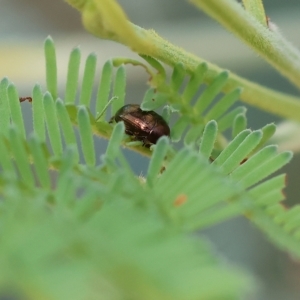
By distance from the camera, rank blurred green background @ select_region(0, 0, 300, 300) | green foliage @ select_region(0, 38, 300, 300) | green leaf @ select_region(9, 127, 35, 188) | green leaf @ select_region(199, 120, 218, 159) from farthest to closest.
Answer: blurred green background @ select_region(0, 0, 300, 300)
green leaf @ select_region(199, 120, 218, 159)
green leaf @ select_region(9, 127, 35, 188)
green foliage @ select_region(0, 38, 300, 300)

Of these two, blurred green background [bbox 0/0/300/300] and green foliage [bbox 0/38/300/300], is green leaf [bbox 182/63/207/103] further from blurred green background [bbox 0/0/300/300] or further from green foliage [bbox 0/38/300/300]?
blurred green background [bbox 0/0/300/300]

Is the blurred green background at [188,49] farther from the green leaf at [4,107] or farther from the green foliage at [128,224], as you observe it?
the green foliage at [128,224]

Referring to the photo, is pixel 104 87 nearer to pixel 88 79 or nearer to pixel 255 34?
pixel 88 79

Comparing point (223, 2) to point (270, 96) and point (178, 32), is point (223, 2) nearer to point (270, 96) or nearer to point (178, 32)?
point (270, 96)

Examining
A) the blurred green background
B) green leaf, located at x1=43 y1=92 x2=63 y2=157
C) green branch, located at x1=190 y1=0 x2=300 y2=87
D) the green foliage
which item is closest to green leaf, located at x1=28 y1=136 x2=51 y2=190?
the green foliage

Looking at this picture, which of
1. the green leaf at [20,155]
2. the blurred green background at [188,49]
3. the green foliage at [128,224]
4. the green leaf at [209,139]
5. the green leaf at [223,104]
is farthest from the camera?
the blurred green background at [188,49]

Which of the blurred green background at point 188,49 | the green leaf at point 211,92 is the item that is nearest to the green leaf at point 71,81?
the green leaf at point 211,92

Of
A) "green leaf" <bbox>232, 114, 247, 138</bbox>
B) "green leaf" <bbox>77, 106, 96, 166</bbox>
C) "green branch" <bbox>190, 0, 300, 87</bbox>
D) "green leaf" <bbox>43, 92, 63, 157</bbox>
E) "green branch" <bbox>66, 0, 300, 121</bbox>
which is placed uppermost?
"green branch" <bbox>190, 0, 300, 87</bbox>
